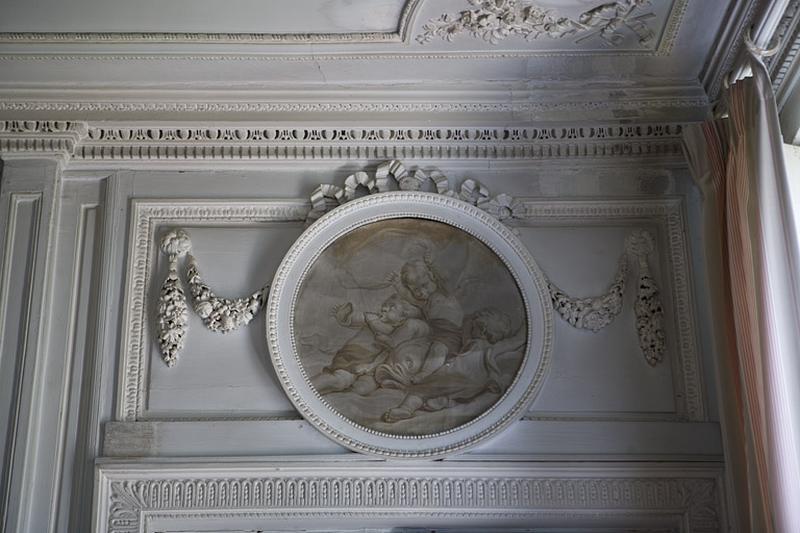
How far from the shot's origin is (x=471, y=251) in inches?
184

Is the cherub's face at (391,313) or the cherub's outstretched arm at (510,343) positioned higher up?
the cherub's face at (391,313)

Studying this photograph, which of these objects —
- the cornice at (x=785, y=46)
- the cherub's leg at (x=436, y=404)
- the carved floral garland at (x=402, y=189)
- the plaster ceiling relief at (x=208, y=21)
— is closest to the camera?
the cornice at (x=785, y=46)

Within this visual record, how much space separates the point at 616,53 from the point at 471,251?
43.2 inches

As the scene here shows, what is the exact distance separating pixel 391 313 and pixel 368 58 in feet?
3.76

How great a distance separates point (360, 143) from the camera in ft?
15.8

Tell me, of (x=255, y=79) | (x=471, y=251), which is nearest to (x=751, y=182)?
(x=471, y=251)

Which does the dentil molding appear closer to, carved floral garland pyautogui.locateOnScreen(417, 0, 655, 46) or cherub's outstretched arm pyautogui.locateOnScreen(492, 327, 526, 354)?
carved floral garland pyautogui.locateOnScreen(417, 0, 655, 46)

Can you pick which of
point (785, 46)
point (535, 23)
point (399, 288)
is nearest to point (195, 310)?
point (399, 288)

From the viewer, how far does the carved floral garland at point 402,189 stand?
178 inches

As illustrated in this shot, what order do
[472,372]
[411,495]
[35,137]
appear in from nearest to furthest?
1. [411,495]
2. [472,372]
3. [35,137]

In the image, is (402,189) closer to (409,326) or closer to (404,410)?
(409,326)

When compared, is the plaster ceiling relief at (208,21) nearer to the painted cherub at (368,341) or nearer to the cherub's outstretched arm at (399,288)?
the cherub's outstretched arm at (399,288)

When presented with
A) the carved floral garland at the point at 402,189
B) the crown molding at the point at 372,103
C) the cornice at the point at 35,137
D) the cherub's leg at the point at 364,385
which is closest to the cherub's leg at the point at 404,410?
the cherub's leg at the point at 364,385

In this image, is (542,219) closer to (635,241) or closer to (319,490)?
(635,241)
